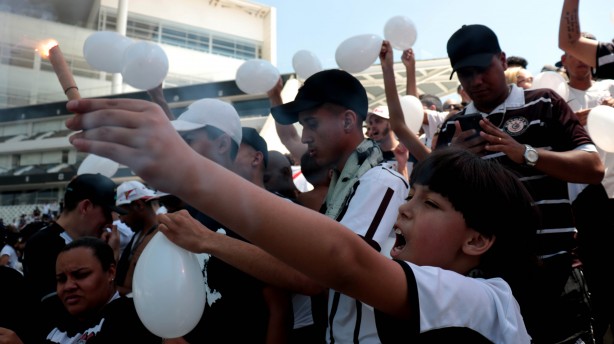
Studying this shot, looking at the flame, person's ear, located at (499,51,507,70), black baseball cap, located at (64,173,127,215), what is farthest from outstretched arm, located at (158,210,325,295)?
black baseball cap, located at (64,173,127,215)

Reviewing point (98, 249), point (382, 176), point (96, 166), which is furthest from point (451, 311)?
point (96, 166)

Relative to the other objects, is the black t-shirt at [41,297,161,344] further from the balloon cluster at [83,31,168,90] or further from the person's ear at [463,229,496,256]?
the person's ear at [463,229,496,256]

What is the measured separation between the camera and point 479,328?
3.62ft

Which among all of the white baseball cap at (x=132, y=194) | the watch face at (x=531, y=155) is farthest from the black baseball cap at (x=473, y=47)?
the white baseball cap at (x=132, y=194)

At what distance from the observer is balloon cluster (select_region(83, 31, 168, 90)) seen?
8.64ft

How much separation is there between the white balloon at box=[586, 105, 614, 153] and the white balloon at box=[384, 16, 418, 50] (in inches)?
55.7

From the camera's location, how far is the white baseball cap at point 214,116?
208cm

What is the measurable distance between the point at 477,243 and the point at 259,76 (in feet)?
7.97

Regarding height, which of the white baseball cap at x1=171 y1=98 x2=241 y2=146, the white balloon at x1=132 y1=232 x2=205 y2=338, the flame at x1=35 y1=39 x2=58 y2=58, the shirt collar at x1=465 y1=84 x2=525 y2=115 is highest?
the flame at x1=35 y1=39 x2=58 y2=58

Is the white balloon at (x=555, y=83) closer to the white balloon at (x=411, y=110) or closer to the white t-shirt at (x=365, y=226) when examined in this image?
→ the white balloon at (x=411, y=110)

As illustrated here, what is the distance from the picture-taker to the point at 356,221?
1648 mm

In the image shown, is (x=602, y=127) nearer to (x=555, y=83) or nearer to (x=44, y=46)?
(x=555, y=83)

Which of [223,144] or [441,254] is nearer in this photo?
[441,254]

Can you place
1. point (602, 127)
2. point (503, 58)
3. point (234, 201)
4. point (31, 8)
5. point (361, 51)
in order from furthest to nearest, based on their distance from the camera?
point (361, 51)
point (602, 127)
point (503, 58)
point (31, 8)
point (234, 201)
